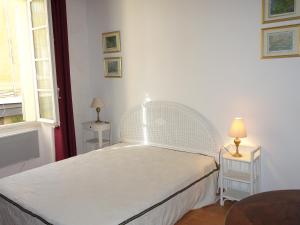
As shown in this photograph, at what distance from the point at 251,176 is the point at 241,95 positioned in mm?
843

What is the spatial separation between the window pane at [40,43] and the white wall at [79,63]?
0.45 metres

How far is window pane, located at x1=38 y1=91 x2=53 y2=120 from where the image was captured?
13.1 ft

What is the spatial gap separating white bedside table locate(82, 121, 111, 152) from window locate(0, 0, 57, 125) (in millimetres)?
565

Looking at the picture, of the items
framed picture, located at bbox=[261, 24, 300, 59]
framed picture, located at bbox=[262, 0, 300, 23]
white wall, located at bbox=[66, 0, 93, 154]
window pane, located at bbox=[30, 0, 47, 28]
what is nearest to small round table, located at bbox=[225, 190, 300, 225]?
framed picture, located at bbox=[261, 24, 300, 59]

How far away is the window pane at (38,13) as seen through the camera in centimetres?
382

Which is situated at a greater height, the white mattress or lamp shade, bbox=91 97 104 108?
lamp shade, bbox=91 97 104 108

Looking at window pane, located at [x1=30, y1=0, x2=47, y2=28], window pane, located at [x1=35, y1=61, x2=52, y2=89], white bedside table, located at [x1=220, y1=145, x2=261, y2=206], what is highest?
window pane, located at [x1=30, y1=0, x2=47, y2=28]

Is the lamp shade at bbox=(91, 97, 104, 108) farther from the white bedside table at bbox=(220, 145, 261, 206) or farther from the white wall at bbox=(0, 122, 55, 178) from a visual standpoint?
the white bedside table at bbox=(220, 145, 261, 206)

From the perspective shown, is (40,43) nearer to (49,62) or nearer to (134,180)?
(49,62)

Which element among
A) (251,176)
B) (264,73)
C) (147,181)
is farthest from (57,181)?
(264,73)

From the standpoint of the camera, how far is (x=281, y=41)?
2811 millimetres

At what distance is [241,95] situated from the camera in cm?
312

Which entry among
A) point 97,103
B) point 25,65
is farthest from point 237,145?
point 25,65

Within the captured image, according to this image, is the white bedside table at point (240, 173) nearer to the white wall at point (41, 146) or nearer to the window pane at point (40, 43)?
the white wall at point (41, 146)
